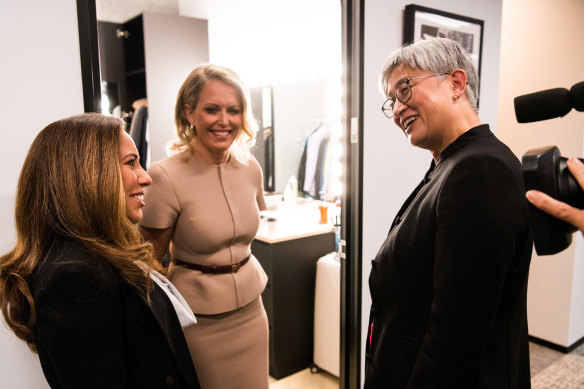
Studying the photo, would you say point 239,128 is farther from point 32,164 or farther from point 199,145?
point 32,164

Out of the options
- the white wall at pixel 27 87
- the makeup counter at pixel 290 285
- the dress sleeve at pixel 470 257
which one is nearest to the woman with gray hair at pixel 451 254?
the dress sleeve at pixel 470 257

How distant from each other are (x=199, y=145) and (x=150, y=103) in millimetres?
2013

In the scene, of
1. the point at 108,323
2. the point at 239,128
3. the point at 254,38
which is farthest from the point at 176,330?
the point at 254,38

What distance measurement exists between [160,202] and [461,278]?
101 centimetres

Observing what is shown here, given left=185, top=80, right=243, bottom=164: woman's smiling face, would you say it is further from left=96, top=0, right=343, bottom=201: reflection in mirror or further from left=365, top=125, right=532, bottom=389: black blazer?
left=96, top=0, right=343, bottom=201: reflection in mirror

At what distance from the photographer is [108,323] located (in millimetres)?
836

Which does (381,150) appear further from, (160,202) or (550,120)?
(550,120)

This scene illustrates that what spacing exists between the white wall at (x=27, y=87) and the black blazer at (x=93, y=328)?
455 mm

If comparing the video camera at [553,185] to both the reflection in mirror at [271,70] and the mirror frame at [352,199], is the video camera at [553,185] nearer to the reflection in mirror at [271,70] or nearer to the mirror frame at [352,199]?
the mirror frame at [352,199]

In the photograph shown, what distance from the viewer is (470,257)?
0.91 m

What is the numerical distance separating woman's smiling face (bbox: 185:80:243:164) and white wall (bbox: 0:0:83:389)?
0.43 meters

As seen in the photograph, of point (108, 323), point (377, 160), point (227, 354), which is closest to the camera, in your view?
point (108, 323)

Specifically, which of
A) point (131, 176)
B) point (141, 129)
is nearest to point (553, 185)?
point (131, 176)

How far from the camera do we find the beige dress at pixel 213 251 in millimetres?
→ 1495
